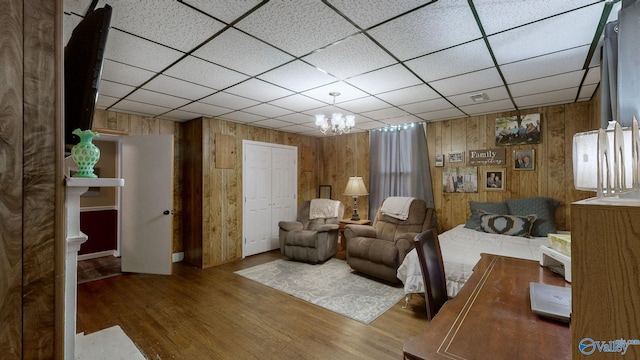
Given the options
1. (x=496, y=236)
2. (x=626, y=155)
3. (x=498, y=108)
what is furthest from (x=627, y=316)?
(x=498, y=108)

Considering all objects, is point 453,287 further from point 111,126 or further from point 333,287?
point 111,126

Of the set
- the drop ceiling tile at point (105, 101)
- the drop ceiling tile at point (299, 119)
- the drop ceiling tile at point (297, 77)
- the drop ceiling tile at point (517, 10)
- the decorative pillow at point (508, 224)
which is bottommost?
the decorative pillow at point (508, 224)

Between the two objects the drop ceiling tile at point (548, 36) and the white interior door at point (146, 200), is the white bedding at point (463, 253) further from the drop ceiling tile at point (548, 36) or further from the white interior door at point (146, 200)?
the white interior door at point (146, 200)

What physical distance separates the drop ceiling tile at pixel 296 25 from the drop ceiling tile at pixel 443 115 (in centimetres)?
253

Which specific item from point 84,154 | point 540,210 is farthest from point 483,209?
point 84,154

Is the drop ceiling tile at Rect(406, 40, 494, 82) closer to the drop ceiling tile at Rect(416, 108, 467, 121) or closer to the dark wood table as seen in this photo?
the drop ceiling tile at Rect(416, 108, 467, 121)

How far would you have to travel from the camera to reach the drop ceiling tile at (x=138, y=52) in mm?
1874

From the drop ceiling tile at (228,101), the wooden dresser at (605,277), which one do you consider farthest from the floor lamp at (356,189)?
the wooden dresser at (605,277)

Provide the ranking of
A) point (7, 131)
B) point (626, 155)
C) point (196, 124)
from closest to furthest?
point (7, 131) → point (626, 155) → point (196, 124)

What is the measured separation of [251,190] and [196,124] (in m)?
1.39

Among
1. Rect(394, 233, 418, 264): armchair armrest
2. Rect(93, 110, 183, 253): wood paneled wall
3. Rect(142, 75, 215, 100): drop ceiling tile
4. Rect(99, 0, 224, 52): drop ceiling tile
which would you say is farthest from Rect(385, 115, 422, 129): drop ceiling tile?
Rect(93, 110, 183, 253): wood paneled wall

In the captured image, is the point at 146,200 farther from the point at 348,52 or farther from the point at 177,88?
the point at 348,52

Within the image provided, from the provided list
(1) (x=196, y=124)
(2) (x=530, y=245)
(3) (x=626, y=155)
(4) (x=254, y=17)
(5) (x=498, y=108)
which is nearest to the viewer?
(3) (x=626, y=155)

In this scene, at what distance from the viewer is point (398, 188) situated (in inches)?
187
